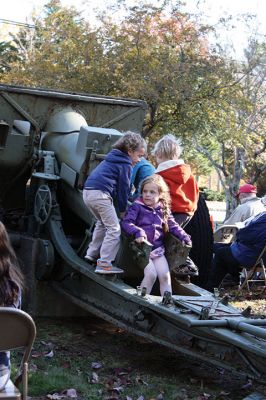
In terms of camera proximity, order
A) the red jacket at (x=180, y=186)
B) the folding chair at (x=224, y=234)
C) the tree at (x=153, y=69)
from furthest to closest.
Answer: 1. the tree at (x=153, y=69)
2. the folding chair at (x=224, y=234)
3. the red jacket at (x=180, y=186)

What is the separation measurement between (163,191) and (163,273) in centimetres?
65

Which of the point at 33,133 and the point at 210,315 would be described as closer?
the point at 210,315

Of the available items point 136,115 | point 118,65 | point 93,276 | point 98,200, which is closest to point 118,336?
point 93,276

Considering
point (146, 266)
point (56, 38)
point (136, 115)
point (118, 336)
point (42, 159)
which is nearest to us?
point (146, 266)

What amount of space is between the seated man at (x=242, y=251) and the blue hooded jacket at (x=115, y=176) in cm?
280

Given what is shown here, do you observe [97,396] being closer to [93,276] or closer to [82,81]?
[93,276]

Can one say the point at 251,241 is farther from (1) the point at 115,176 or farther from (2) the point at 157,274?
(1) the point at 115,176

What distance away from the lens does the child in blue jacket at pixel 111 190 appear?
554 centimetres

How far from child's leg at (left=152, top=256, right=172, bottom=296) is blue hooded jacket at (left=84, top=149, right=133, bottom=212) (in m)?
0.50

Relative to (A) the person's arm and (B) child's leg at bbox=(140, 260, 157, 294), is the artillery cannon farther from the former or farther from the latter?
(A) the person's arm

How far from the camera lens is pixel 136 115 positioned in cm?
745

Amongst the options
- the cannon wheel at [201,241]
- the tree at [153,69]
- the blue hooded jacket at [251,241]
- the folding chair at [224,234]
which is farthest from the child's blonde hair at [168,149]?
the tree at [153,69]

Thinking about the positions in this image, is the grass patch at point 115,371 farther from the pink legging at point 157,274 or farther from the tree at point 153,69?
the tree at point 153,69

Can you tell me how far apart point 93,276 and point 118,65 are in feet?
37.5
